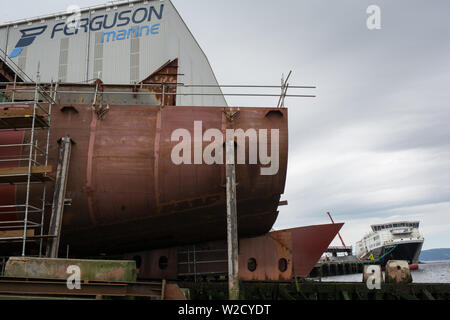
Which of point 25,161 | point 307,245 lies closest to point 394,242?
point 307,245

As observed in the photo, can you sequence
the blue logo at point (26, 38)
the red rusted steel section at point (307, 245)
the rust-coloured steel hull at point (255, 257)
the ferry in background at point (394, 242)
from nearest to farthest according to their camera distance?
the rust-coloured steel hull at point (255, 257) < the red rusted steel section at point (307, 245) < the blue logo at point (26, 38) < the ferry in background at point (394, 242)

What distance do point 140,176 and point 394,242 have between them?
56.5 metres

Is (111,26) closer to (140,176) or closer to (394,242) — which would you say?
(140,176)

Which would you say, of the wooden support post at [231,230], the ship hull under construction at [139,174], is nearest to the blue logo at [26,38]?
the ship hull under construction at [139,174]

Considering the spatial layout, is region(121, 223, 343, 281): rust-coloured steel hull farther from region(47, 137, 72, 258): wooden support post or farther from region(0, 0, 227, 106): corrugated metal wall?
region(0, 0, 227, 106): corrugated metal wall

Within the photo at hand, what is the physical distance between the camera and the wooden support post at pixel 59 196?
9188 millimetres

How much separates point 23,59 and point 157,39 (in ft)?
31.6

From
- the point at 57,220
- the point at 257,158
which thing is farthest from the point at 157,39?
the point at 57,220

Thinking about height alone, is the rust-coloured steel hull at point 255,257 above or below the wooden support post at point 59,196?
below

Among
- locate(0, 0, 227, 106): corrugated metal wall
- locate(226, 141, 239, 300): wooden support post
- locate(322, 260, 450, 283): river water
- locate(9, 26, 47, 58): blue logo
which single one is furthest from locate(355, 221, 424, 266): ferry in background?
locate(226, 141, 239, 300): wooden support post

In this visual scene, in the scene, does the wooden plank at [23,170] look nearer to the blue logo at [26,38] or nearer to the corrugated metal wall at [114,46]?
the corrugated metal wall at [114,46]

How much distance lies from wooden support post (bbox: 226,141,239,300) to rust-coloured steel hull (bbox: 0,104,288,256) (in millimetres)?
830

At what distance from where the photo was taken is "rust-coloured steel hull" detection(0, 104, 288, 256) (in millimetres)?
10578
